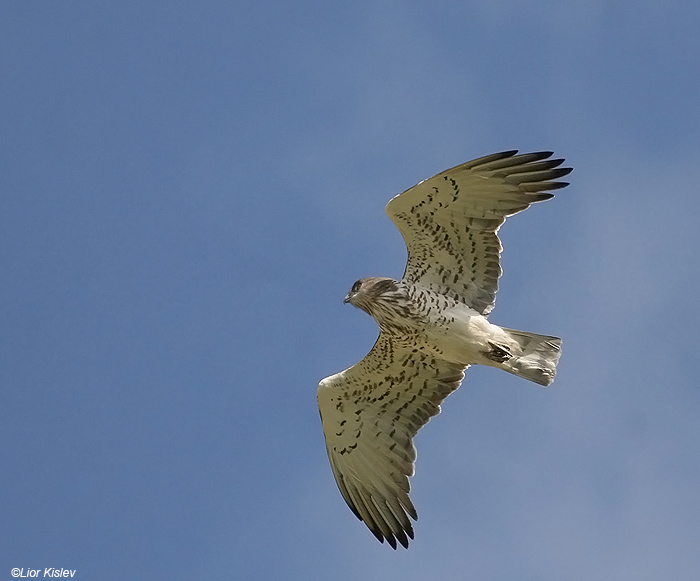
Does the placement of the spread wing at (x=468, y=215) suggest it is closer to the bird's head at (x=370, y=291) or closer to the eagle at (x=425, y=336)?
the eagle at (x=425, y=336)

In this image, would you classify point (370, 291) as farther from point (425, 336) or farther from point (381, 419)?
point (381, 419)

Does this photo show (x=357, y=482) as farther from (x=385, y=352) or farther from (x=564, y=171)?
(x=564, y=171)

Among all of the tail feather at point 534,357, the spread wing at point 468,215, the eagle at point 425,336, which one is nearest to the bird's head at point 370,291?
the eagle at point 425,336

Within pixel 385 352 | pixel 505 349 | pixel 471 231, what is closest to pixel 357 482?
Result: pixel 385 352

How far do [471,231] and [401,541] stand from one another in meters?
3.66

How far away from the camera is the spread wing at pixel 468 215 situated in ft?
38.8

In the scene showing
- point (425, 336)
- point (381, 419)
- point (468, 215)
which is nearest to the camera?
point (468, 215)

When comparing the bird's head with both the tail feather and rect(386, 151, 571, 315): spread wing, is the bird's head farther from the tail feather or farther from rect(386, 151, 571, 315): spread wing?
the tail feather

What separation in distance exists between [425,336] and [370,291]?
0.82m

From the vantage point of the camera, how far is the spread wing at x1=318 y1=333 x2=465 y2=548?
12.7m

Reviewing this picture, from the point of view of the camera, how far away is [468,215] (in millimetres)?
12109

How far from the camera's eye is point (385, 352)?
12.7 metres

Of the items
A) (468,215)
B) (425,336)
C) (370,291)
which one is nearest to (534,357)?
(425,336)

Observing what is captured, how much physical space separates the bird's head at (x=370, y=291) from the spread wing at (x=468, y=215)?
0.39 meters
